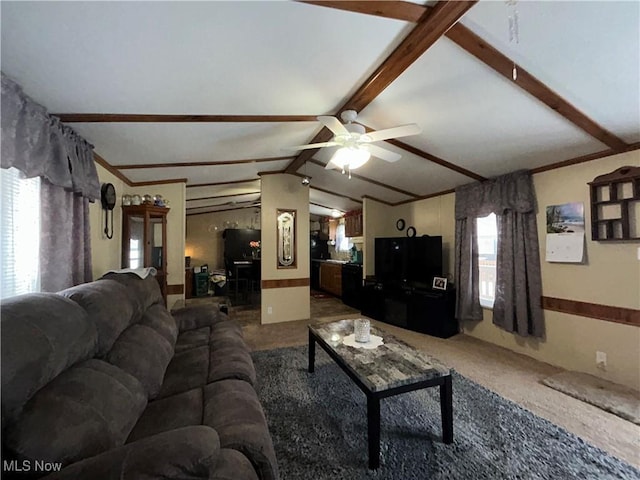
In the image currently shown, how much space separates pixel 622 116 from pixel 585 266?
137cm

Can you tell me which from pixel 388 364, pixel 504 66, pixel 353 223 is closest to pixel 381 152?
pixel 504 66

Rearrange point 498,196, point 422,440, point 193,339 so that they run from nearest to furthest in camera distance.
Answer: point 422,440, point 193,339, point 498,196

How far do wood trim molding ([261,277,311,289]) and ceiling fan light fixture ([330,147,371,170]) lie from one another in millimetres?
2702

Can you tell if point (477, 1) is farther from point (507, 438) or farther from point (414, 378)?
point (507, 438)

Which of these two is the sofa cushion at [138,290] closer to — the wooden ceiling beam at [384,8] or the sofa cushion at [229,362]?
the sofa cushion at [229,362]

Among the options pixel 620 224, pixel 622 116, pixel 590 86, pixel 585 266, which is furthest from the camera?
pixel 585 266

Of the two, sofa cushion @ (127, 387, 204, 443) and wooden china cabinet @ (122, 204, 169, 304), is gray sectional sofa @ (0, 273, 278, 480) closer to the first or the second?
sofa cushion @ (127, 387, 204, 443)

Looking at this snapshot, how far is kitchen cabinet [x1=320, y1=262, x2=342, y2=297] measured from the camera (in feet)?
21.6

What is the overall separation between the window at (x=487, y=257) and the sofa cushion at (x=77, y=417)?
3871 millimetres

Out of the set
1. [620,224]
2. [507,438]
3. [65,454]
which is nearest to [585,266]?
[620,224]

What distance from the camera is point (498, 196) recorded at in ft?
10.8

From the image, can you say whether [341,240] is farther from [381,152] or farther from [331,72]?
[331,72]

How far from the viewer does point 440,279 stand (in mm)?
4055

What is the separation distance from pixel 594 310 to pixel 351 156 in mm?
2717
